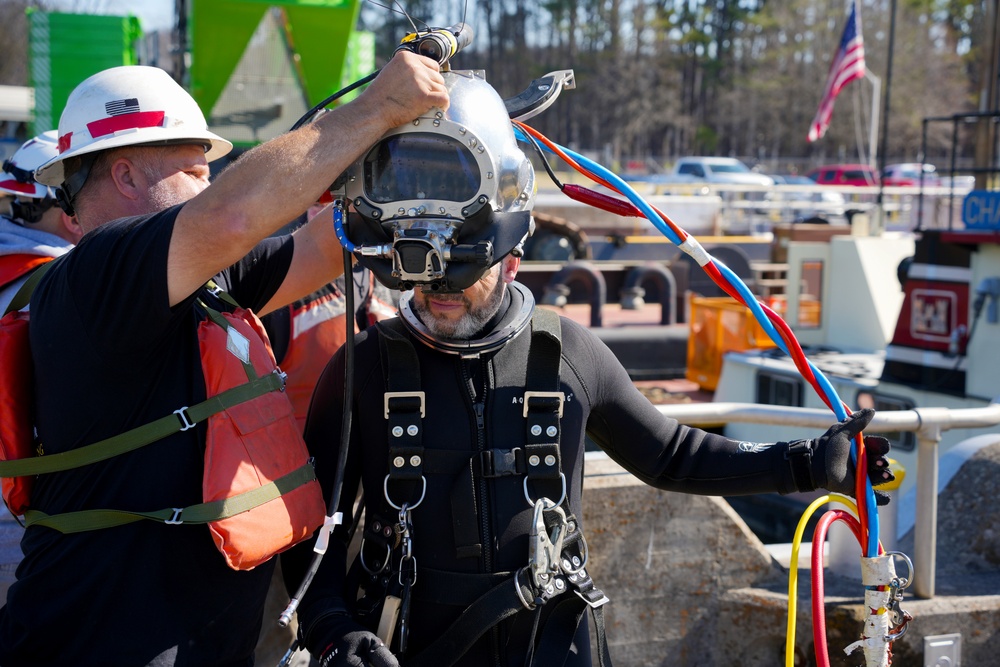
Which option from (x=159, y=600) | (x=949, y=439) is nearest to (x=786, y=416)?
(x=159, y=600)

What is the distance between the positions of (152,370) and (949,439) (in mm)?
8381

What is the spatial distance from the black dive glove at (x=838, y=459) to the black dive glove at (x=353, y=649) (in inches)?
44.8

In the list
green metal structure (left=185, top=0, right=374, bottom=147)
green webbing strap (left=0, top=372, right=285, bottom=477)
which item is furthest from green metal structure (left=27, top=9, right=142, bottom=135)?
green webbing strap (left=0, top=372, right=285, bottom=477)

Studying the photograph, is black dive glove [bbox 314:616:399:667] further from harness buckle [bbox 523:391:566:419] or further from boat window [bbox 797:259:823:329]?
boat window [bbox 797:259:823:329]

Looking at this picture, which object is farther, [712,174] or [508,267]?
[712,174]

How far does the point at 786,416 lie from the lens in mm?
3688

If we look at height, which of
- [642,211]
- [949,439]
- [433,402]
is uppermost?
[642,211]

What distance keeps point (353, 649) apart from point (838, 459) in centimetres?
128

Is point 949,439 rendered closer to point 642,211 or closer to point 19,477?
point 642,211

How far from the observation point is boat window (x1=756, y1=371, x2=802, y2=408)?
10.7 metres

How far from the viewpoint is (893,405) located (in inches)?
387

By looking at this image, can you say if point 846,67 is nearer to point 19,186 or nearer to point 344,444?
point 19,186

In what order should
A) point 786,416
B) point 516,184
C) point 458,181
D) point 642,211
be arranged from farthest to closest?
point 786,416
point 642,211
point 516,184
point 458,181

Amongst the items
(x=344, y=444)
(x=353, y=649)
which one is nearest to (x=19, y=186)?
(x=344, y=444)
